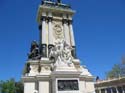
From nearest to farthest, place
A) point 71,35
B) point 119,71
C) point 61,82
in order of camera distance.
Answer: point 61,82 < point 71,35 < point 119,71

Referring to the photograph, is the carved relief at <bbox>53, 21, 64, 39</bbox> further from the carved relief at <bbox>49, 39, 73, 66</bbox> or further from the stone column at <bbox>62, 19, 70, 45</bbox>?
the carved relief at <bbox>49, 39, 73, 66</bbox>

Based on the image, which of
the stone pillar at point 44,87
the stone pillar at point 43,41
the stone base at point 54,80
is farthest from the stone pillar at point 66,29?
the stone pillar at point 44,87

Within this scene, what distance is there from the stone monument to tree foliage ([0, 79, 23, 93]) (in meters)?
17.4

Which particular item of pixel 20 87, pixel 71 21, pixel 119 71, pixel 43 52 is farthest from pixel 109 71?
pixel 43 52

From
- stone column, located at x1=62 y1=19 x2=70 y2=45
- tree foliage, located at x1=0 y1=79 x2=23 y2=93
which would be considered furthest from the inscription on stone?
tree foliage, located at x1=0 y1=79 x2=23 y2=93

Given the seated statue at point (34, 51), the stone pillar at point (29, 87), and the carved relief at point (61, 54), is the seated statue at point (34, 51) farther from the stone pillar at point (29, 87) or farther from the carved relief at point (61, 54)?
the stone pillar at point (29, 87)

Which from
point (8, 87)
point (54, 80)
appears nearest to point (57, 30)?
point (54, 80)

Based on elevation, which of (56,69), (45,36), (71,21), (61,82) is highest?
(71,21)

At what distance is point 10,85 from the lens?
131 ft

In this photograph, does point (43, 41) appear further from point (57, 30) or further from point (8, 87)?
point (8, 87)

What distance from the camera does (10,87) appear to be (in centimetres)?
3962

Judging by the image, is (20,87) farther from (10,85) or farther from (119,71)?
(119,71)

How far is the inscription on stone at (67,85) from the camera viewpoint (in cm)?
1911

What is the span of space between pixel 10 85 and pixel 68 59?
22.5 m
